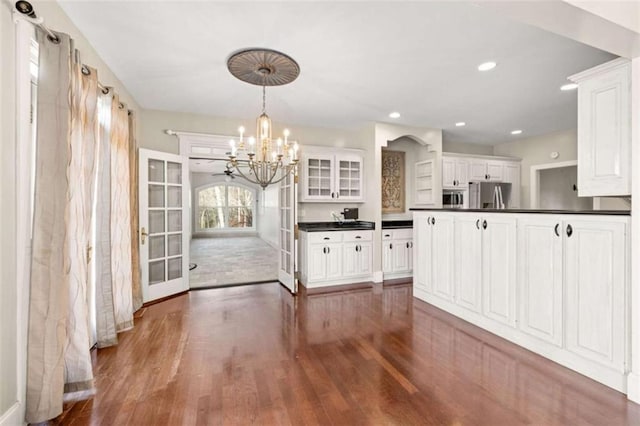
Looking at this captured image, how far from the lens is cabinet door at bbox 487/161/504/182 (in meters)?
5.93

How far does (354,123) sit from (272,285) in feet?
10.2

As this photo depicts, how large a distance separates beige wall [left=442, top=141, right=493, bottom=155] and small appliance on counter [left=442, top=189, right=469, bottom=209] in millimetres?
1120

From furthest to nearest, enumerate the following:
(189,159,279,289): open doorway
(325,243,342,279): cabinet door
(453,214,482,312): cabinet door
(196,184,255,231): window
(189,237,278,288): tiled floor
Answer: (196,184,255,231): window
(189,159,279,289): open doorway
(189,237,278,288): tiled floor
(325,243,342,279): cabinet door
(453,214,482,312): cabinet door

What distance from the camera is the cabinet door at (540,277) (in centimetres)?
227

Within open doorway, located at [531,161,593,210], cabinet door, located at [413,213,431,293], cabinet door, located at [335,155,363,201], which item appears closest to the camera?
cabinet door, located at [413,213,431,293]

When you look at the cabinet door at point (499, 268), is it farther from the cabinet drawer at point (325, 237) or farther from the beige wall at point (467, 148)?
the beige wall at point (467, 148)

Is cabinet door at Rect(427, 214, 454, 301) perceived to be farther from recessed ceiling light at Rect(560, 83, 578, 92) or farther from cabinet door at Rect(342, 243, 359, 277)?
recessed ceiling light at Rect(560, 83, 578, 92)

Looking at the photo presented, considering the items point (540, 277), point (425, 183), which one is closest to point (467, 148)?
point (425, 183)

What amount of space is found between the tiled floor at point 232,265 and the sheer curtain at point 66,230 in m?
2.24

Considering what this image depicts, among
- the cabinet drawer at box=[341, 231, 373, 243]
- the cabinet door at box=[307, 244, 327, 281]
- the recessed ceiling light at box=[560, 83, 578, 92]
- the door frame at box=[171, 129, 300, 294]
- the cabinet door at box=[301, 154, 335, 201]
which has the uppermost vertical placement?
the recessed ceiling light at box=[560, 83, 578, 92]

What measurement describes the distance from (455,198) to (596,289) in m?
3.88

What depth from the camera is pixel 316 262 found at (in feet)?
14.5

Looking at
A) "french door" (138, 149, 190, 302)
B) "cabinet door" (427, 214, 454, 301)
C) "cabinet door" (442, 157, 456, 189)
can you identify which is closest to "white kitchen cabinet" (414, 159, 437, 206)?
"cabinet door" (442, 157, 456, 189)

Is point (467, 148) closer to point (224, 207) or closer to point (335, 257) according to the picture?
point (335, 257)
